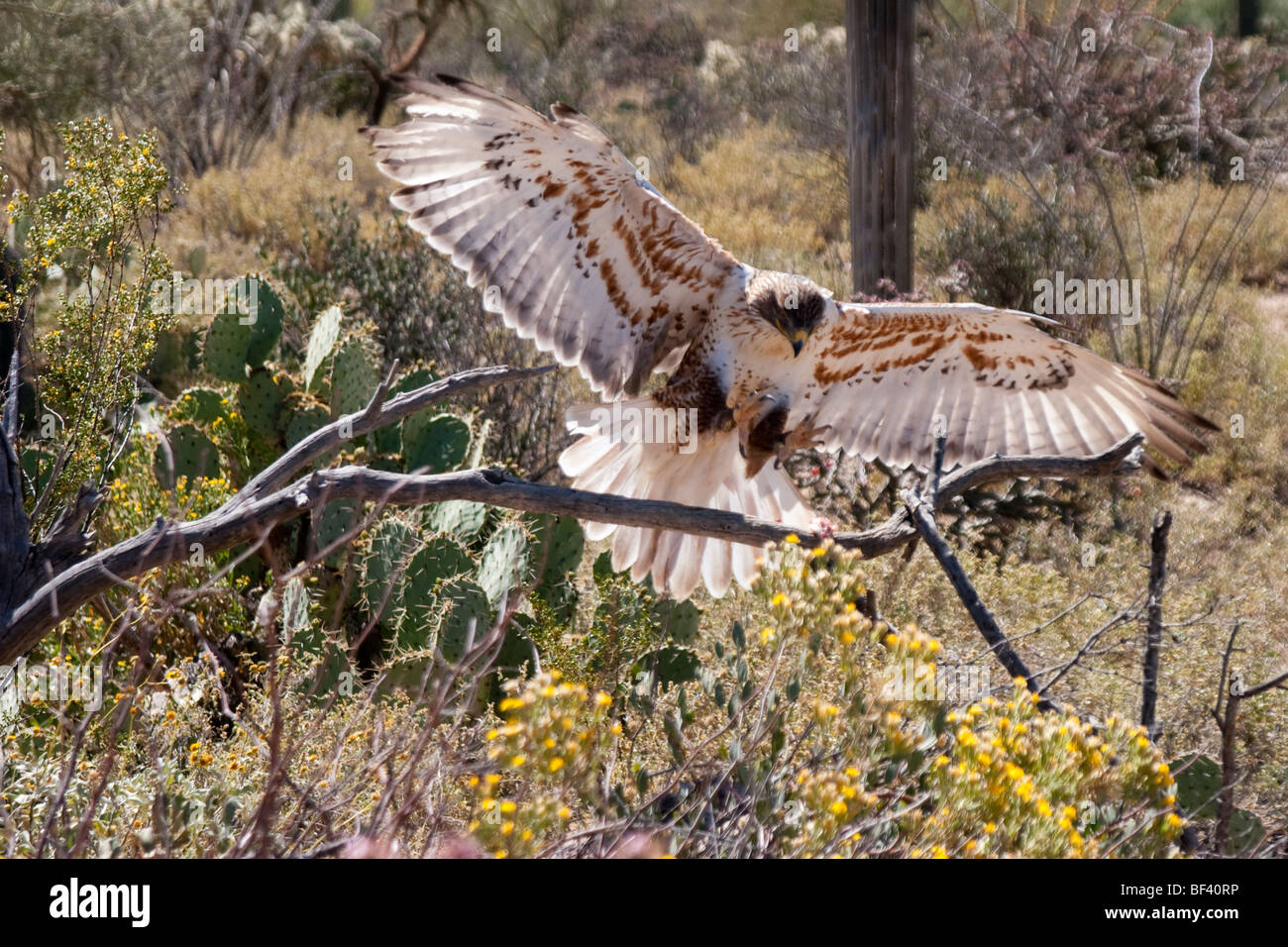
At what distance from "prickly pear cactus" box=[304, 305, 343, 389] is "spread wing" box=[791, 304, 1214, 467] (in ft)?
7.40

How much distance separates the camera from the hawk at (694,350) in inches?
160

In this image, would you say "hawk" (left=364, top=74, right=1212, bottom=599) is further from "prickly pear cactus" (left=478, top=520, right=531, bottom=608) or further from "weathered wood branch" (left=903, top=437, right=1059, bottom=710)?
"weathered wood branch" (left=903, top=437, right=1059, bottom=710)

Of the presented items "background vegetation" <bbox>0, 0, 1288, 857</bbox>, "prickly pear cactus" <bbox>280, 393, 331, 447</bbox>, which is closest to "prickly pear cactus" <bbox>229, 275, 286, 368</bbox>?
"background vegetation" <bbox>0, 0, 1288, 857</bbox>

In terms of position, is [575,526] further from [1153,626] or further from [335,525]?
[1153,626]

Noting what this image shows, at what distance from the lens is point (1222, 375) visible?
8.95 m

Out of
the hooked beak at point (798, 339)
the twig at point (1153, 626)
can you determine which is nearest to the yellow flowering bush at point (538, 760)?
the twig at point (1153, 626)

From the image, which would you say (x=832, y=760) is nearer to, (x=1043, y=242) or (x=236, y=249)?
(x=1043, y=242)

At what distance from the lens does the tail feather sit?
14.8ft

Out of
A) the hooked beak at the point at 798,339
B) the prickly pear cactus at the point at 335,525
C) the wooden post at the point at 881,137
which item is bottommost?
the prickly pear cactus at the point at 335,525

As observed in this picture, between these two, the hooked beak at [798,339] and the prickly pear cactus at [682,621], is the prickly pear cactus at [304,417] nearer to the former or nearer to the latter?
the prickly pear cactus at [682,621]

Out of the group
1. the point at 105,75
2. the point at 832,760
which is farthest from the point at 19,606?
the point at 105,75

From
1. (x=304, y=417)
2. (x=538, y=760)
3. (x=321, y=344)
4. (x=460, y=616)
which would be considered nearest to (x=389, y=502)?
(x=538, y=760)

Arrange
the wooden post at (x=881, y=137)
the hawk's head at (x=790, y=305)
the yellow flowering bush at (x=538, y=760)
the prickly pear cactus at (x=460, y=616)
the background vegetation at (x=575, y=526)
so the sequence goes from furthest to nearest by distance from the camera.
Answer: the wooden post at (x=881, y=137), the prickly pear cactus at (x=460, y=616), the hawk's head at (x=790, y=305), the background vegetation at (x=575, y=526), the yellow flowering bush at (x=538, y=760)

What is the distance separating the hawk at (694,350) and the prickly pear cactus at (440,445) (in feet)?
3.43
